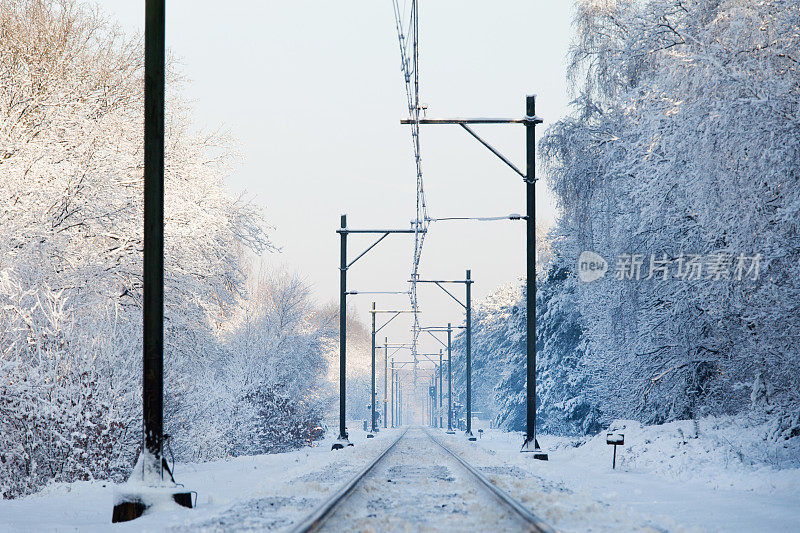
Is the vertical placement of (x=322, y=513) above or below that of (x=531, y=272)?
below

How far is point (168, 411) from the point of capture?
66.9ft

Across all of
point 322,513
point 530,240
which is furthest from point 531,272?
point 322,513

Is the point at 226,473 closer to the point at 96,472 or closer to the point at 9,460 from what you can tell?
the point at 96,472

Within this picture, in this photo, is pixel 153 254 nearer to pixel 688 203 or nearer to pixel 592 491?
pixel 592 491

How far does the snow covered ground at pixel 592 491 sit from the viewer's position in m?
9.12

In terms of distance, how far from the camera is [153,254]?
34.5 feet

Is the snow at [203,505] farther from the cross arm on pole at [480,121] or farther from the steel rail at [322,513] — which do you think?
the cross arm on pole at [480,121]

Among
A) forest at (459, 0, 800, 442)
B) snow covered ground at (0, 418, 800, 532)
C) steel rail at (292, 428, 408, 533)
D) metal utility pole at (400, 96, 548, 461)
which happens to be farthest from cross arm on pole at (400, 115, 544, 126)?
steel rail at (292, 428, 408, 533)

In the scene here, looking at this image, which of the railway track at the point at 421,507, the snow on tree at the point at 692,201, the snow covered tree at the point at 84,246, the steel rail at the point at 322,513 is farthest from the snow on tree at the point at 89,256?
the snow on tree at the point at 692,201

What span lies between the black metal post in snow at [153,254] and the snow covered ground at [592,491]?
963 mm

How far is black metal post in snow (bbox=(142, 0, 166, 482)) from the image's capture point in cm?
1024

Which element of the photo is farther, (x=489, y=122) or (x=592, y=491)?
(x=489, y=122)

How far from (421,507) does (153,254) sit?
4.38 metres

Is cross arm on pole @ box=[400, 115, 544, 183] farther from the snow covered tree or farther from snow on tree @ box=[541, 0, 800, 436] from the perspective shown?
the snow covered tree
